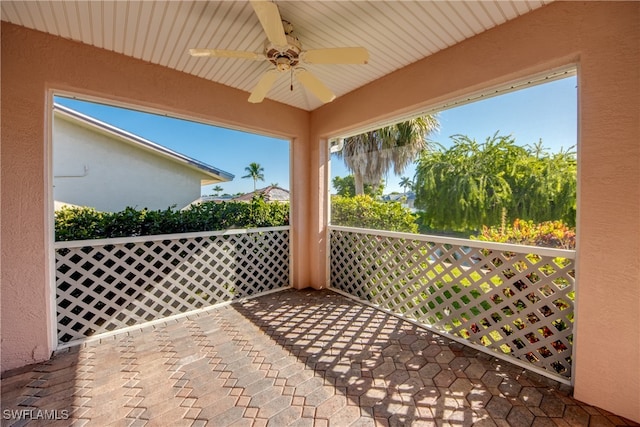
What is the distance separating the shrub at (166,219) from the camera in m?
2.60

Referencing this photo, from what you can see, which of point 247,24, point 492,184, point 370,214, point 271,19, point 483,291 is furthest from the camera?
point 370,214

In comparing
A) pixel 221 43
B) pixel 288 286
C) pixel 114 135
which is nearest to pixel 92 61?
pixel 114 135

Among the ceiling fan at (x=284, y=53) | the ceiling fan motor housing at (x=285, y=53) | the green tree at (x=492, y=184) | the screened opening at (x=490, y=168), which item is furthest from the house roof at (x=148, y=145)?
the green tree at (x=492, y=184)

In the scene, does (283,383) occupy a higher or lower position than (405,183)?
lower

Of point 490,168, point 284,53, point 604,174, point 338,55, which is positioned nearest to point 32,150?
point 284,53

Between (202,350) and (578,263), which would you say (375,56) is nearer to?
(578,263)

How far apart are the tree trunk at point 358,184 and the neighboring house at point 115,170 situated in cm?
186

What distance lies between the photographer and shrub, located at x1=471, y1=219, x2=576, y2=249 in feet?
6.65

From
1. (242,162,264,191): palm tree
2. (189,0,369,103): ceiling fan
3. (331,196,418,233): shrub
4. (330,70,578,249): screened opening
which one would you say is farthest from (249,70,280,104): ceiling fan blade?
(331,196,418,233): shrub

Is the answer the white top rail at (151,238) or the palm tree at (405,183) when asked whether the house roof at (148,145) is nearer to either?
the white top rail at (151,238)

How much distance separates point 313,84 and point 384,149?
1481mm

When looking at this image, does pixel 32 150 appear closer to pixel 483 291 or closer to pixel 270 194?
pixel 270 194

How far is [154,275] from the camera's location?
9.86 ft

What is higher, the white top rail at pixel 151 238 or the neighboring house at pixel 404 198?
the neighboring house at pixel 404 198
